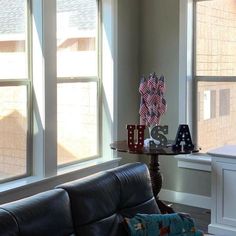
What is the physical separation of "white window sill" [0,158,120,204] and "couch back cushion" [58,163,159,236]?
138cm

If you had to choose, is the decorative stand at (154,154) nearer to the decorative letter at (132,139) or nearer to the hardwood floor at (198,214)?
the decorative letter at (132,139)

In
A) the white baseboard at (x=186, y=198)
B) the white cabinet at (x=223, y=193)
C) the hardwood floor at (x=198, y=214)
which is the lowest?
the hardwood floor at (x=198, y=214)

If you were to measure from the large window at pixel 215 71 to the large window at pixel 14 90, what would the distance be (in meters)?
1.88

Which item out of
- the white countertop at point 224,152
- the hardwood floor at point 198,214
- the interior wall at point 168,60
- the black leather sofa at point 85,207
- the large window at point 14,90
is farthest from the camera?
the interior wall at point 168,60

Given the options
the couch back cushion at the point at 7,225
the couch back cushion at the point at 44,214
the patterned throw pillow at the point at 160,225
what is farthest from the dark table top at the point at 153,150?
the couch back cushion at the point at 7,225

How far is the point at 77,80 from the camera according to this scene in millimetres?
4539

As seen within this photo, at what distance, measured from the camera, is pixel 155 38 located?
16.6ft

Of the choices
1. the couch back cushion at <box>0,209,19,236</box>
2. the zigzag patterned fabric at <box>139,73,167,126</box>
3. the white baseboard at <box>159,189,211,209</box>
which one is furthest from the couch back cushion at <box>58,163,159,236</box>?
the white baseboard at <box>159,189,211,209</box>

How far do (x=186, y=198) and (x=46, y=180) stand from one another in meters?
1.69

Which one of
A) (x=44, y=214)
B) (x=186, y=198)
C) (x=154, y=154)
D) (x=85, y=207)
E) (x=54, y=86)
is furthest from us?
(x=186, y=198)

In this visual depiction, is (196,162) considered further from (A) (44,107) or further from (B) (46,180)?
(A) (44,107)

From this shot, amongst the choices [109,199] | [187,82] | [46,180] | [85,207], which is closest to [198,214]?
[187,82]

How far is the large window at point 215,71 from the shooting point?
15.5 feet

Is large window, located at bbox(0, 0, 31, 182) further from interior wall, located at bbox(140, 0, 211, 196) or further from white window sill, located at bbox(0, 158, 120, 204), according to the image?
interior wall, located at bbox(140, 0, 211, 196)
